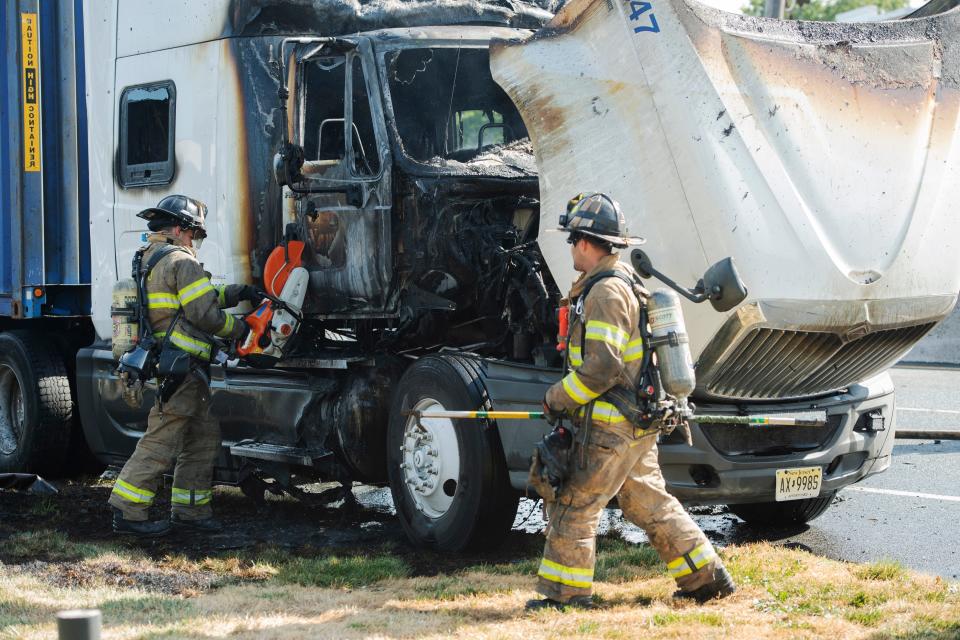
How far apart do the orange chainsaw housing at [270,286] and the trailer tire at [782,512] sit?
2.78 m

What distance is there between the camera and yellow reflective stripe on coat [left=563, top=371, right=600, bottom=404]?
5.32 metres

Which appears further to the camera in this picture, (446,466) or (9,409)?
(9,409)

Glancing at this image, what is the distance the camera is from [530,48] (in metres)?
6.14

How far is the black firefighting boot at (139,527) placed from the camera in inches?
290

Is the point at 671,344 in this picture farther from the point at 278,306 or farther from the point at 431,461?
the point at 278,306

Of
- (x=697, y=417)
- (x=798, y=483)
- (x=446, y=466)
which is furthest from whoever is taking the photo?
(x=446, y=466)

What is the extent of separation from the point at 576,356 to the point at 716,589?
111 cm

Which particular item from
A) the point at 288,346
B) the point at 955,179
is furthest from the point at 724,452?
the point at 288,346

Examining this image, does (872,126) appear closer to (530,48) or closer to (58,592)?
(530,48)

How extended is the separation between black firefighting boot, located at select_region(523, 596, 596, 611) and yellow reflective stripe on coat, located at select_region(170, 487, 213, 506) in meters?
2.79

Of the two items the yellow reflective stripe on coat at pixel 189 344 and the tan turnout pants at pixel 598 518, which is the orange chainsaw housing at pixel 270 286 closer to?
the yellow reflective stripe on coat at pixel 189 344

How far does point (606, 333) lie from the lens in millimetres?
5277

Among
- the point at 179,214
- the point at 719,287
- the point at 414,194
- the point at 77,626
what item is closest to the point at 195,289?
the point at 179,214

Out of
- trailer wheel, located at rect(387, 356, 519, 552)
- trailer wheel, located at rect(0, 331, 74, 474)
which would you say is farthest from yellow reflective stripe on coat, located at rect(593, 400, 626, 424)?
trailer wheel, located at rect(0, 331, 74, 474)
